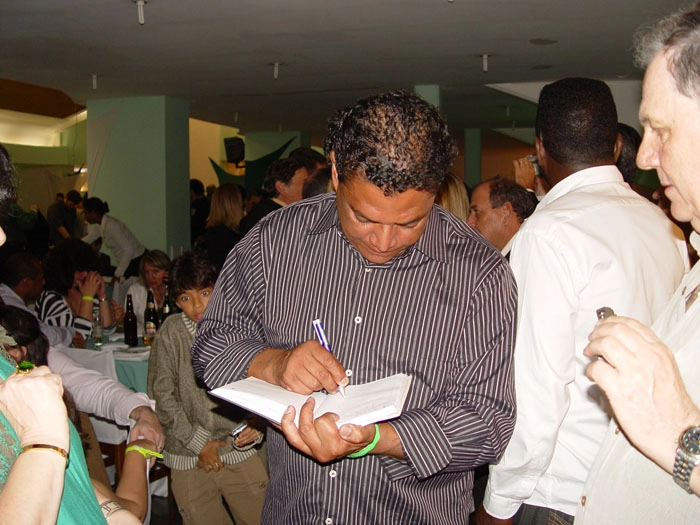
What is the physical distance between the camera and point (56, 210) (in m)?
Answer: 12.5

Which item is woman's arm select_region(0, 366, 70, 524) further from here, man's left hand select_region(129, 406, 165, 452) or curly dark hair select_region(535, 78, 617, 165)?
curly dark hair select_region(535, 78, 617, 165)

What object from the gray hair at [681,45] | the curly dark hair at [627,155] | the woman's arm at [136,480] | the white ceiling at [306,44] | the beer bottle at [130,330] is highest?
the white ceiling at [306,44]

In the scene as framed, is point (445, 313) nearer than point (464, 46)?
Yes

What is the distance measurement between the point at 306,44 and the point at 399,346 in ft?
20.9

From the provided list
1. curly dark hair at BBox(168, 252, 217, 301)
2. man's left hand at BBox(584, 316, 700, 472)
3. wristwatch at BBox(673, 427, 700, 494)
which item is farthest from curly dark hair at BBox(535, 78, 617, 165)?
curly dark hair at BBox(168, 252, 217, 301)

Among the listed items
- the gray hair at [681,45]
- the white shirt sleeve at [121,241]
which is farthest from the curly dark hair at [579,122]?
the white shirt sleeve at [121,241]

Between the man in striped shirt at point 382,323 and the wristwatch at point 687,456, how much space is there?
529 millimetres

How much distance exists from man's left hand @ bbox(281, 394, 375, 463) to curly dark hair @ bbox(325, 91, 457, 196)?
0.53 m

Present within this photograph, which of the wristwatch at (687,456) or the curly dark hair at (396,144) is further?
the curly dark hair at (396,144)

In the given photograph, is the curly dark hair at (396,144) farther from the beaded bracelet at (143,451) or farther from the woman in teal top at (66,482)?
the beaded bracelet at (143,451)

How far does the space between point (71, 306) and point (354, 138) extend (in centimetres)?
452

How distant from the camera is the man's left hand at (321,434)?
137 centimetres

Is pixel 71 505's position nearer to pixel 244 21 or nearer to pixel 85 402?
pixel 85 402

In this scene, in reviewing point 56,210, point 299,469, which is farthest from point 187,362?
point 56,210
